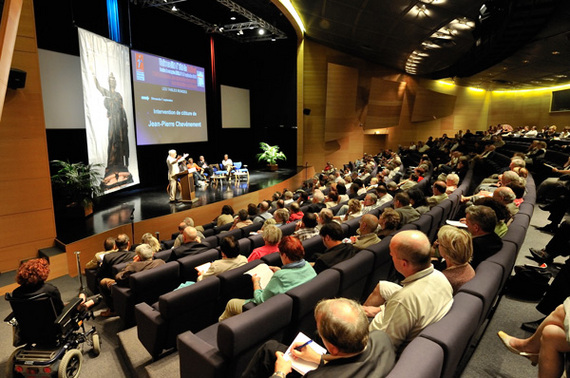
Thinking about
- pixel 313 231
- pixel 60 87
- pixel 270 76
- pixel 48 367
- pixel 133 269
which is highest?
pixel 270 76

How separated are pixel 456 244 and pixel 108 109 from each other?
A: 7970 millimetres

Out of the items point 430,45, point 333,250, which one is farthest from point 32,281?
point 430,45

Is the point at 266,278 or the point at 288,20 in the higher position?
the point at 288,20

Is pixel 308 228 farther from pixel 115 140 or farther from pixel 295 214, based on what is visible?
pixel 115 140

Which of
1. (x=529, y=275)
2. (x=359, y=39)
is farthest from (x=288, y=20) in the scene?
(x=529, y=275)

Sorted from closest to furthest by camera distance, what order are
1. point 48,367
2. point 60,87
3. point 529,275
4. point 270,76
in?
1. point 48,367
2. point 529,275
3. point 60,87
4. point 270,76

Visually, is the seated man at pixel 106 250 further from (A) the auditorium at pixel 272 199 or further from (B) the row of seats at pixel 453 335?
(B) the row of seats at pixel 453 335

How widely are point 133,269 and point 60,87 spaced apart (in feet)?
17.9

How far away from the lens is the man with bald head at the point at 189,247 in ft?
11.8

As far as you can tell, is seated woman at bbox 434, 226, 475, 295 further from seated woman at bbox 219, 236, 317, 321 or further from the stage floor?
the stage floor

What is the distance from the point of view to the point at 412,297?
1.57 m

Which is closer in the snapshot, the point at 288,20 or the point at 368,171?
the point at 368,171

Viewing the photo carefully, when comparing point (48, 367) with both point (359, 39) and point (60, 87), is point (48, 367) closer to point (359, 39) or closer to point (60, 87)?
point (60, 87)

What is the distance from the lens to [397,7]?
759 centimetres
